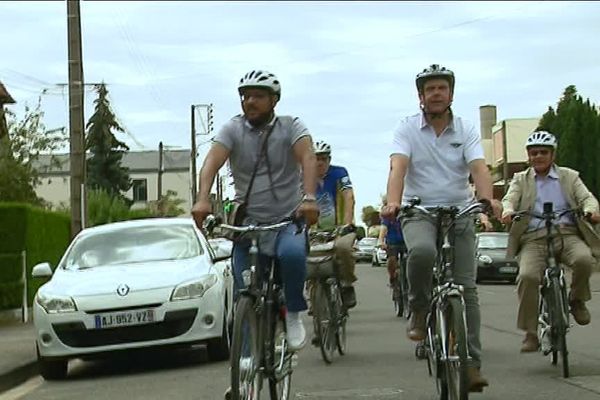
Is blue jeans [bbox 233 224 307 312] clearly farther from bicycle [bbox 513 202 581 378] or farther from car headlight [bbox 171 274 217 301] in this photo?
car headlight [bbox 171 274 217 301]

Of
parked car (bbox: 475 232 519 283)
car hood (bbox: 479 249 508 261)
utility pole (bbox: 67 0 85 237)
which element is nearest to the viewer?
utility pole (bbox: 67 0 85 237)

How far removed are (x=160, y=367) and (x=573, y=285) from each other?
412cm

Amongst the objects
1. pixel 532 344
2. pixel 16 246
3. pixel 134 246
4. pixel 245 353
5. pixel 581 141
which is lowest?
pixel 532 344

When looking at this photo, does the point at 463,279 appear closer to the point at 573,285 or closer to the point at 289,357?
the point at 289,357

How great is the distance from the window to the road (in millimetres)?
94816

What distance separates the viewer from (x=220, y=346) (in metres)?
11.2

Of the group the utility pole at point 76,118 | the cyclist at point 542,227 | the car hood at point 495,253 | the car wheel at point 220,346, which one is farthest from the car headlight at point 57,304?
the car hood at point 495,253

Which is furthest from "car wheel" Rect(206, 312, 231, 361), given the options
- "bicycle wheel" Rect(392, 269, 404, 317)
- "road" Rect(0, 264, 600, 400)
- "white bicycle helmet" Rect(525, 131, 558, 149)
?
"bicycle wheel" Rect(392, 269, 404, 317)

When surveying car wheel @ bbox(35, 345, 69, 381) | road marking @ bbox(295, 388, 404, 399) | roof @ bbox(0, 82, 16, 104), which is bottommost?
car wheel @ bbox(35, 345, 69, 381)

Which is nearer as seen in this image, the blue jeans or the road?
the blue jeans

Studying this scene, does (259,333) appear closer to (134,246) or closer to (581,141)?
(134,246)

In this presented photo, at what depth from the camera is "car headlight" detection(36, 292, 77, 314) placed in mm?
10656

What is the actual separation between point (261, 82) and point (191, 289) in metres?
4.12

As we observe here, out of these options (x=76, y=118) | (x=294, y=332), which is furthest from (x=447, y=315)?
(x=76, y=118)
